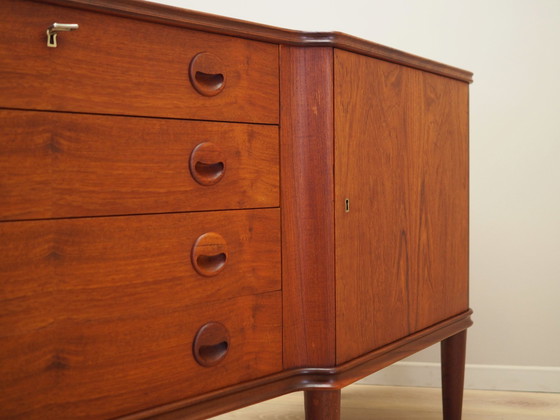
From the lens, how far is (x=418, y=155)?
1577 mm

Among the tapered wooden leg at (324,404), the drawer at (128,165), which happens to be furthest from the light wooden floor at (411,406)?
the drawer at (128,165)

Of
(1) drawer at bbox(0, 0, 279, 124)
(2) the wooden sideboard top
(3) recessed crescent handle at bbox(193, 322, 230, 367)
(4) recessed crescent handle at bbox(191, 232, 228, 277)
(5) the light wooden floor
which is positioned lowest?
(5) the light wooden floor

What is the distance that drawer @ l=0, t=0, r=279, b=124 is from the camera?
0.94 m

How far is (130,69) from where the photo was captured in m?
1.05

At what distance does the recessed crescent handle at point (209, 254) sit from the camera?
3.76ft

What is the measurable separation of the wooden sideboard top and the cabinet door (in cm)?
2

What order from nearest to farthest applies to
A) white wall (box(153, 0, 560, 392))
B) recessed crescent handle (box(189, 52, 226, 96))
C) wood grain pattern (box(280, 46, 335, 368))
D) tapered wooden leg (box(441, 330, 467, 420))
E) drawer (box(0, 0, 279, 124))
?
1. drawer (box(0, 0, 279, 124))
2. recessed crescent handle (box(189, 52, 226, 96))
3. wood grain pattern (box(280, 46, 335, 368))
4. tapered wooden leg (box(441, 330, 467, 420))
5. white wall (box(153, 0, 560, 392))

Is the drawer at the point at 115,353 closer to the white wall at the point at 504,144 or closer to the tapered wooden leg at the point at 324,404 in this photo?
the tapered wooden leg at the point at 324,404

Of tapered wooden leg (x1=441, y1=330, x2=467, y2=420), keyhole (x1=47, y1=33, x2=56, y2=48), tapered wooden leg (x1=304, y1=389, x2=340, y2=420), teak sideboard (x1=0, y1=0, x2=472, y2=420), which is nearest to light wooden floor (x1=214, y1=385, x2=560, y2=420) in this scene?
tapered wooden leg (x1=441, y1=330, x2=467, y2=420)

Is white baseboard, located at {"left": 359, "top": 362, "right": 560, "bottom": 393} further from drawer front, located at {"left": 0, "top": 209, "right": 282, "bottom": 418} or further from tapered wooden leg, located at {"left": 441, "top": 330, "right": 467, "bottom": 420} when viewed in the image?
drawer front, located at {"left": 0, "top": 209, "right": 282, "bottom": 418}

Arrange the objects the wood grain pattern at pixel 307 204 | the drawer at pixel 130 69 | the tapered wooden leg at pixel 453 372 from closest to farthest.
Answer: the drawer at pixel 130 69, the wood grain pattern at pixel 307 204, the tapered wooden leg at pixel 453 372

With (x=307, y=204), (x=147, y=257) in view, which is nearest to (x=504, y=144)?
(x=307, y=204)

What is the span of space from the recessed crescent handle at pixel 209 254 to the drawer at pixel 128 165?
49mm

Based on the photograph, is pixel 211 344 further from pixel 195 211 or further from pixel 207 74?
pixel 207 74
